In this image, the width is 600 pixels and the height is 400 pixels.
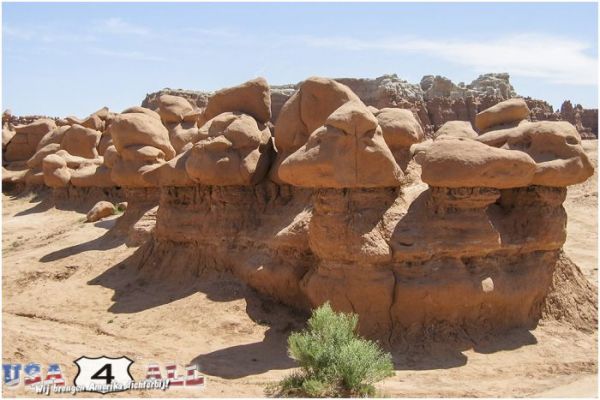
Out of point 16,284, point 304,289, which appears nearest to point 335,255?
point 304,289

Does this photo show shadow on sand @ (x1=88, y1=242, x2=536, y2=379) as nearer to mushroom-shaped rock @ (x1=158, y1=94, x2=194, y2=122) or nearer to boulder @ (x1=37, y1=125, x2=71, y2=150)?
mushroom-shaped rock @ (x1=158, y1=94, x2=194, y2=122)

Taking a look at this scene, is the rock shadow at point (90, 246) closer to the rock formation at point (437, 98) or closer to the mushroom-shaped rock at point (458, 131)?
the mushroom-shaped rock at point (458, 131)

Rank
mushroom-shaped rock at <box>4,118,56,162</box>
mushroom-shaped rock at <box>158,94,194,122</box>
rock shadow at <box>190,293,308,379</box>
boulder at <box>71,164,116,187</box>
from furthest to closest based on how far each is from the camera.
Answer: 1. mushroom-shaped rock at <box>4,118,56,162</box>
2. mushroom-shaped rock at <box>158,94,194,122</box>
3. boulder at <box>71,164,116,187</box>
4. rock shadow at <box>190,293,308,379</box>

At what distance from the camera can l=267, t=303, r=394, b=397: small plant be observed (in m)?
6.64

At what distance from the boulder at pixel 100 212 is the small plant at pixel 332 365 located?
1076 cm

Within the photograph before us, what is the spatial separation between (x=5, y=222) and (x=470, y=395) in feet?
53.6

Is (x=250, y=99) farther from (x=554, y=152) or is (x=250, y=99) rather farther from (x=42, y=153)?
(x=42, y=153)

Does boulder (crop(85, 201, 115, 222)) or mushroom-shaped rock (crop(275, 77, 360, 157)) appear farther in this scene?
boulder (crop(85, 201, 115, 222))

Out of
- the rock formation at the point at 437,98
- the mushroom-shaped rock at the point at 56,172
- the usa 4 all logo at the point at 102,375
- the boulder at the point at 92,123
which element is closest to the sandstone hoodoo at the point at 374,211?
the usa 4 all logo at the point at 102,375

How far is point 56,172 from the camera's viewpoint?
2005 cm

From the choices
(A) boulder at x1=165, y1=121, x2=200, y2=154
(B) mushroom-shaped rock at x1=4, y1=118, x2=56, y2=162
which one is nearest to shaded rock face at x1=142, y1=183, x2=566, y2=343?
(A) boulder at x1=165, y1=121, x2=200, y2=154

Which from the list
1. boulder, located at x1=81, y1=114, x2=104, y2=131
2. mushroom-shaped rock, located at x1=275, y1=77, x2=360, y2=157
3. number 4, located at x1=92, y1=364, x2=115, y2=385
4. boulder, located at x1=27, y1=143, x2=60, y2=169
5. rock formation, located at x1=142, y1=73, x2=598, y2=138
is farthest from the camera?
rock formation, located at x1=142, y1=73, x2=598, y2=138

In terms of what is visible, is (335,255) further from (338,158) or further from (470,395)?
(470,395)

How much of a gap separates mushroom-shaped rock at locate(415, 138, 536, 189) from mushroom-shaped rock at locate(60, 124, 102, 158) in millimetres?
17513
